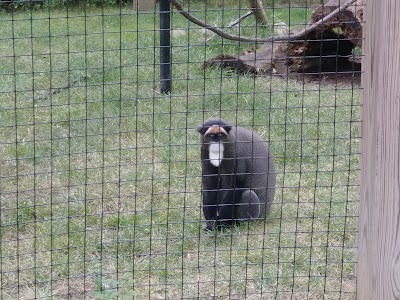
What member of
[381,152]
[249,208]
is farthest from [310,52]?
[381,152]

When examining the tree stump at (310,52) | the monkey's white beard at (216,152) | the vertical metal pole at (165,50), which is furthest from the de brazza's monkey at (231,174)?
the tree stump at (310,52)

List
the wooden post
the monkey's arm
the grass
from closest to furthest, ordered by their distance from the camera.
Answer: the wooden post < the grass < the monkey's arm

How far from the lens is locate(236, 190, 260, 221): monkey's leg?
581cm

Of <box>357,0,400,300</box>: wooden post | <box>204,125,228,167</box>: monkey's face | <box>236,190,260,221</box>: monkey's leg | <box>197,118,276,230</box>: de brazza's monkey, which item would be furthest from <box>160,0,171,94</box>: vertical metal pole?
<box>357,0,400,300</box>: wooden post

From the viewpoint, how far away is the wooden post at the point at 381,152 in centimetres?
301

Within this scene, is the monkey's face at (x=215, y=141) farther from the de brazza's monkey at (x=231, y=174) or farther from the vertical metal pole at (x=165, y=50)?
the vertical metal pole at (x=165, y=50)

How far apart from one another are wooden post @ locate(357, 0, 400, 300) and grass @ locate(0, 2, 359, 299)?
62 centimetres

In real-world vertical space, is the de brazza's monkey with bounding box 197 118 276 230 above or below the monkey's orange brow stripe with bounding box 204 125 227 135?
below

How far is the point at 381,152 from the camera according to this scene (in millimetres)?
3141

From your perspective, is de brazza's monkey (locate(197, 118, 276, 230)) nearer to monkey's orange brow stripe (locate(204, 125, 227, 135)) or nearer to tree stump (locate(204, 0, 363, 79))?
A: monkey's orange brow stripe (locate(204, 125, 227, 135))

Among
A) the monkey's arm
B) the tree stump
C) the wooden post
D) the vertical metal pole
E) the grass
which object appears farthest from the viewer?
the tree stump

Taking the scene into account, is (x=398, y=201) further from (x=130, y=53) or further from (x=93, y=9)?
(x=93, y=9)

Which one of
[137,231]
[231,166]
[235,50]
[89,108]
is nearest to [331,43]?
[235,50]

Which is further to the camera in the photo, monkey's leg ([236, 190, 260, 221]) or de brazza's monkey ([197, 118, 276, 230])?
monkey's leg ([236, 190, 260, 221])
